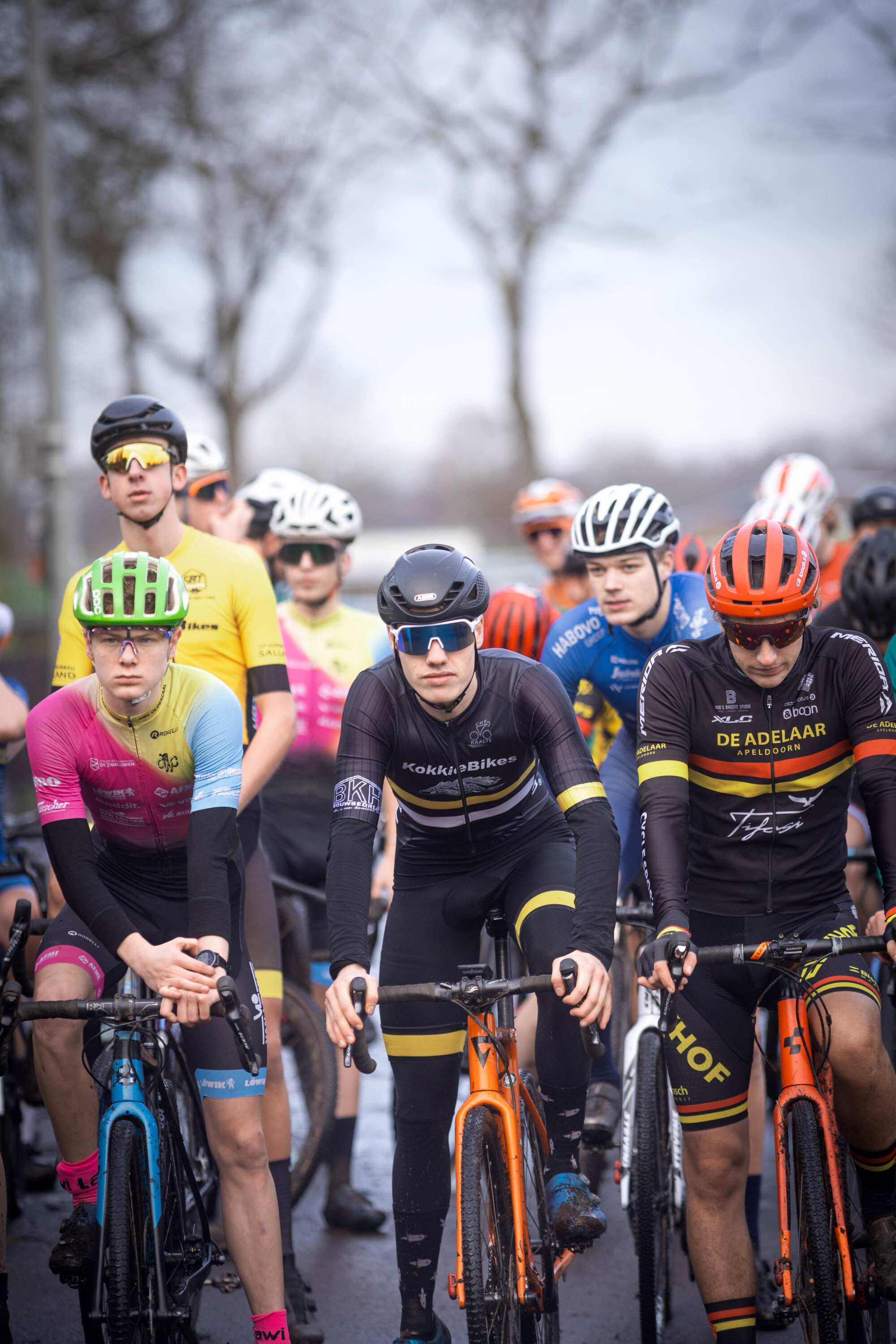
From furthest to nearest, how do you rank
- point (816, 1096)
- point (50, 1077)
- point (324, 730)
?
point (324, 730), point (50, 1077), point (816, 1096)

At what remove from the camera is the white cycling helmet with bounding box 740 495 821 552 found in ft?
21.0

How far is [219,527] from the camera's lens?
6.24 m

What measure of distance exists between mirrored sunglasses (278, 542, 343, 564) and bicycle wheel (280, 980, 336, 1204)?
1.86 m

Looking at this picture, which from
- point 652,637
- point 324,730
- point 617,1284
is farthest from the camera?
point 324,730

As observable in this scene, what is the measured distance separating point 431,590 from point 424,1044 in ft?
4.50

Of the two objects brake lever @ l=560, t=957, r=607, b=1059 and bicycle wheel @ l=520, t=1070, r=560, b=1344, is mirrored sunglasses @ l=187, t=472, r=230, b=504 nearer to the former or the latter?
bicycle wheel @ l=520, t=1070, r=560, b=1344

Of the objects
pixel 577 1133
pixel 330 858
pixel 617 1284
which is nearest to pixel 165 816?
pixel 330 858

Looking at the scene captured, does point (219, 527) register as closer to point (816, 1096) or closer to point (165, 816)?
point (165, 816)

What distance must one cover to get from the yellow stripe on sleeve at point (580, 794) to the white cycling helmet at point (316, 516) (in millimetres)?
2320

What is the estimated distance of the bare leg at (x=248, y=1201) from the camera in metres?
3.69

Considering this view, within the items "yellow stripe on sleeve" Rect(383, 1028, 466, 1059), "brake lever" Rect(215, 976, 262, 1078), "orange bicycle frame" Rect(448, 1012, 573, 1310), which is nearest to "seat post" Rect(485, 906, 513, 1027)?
"orange bicycle frame" Rect(448, 1012, 573, 1310)

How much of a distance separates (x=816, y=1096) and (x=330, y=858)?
150 cm

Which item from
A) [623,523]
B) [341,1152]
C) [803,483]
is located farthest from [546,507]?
[341,1152]

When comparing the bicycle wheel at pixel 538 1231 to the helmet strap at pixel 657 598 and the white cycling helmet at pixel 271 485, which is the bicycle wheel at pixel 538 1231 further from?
the white cycling helmet at pixel 271 485
